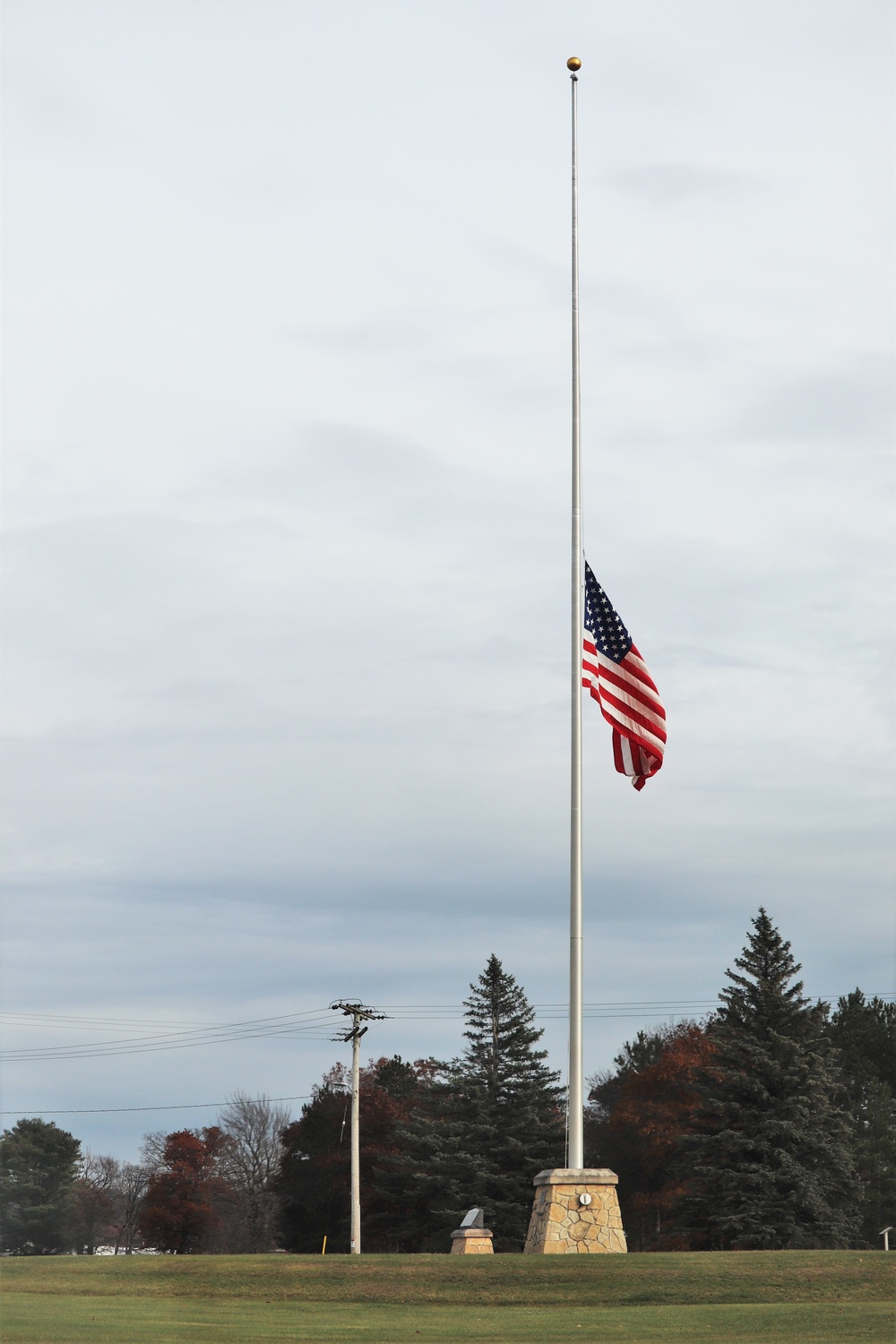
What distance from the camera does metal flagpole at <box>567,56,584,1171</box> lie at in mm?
17891

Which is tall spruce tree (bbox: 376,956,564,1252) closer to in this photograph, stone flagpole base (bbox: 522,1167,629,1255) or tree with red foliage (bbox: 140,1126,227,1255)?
tree with red foliage (bbox: 140,1126,227,1255)

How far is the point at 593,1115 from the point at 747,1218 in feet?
115

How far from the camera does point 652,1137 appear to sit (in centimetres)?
5134

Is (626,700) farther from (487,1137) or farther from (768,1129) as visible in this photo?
(487,1137)

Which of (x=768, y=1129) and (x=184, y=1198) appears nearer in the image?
(x=768, y=1129)

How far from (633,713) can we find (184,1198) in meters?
54.3

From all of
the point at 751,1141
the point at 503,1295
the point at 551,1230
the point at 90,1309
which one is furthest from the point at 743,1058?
the point at 90,1309

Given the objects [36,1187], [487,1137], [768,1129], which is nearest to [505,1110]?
[487,1137]

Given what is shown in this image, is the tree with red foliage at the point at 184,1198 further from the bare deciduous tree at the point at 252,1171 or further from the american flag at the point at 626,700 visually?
the american flag at the point at 626,700

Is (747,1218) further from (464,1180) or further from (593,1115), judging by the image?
(593,1115)

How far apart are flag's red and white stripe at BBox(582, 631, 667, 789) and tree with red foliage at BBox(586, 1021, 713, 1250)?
104 feet

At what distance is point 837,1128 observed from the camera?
1576 inches

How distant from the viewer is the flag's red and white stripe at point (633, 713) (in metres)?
18.6

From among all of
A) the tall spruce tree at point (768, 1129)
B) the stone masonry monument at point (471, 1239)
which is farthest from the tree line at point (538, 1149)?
the stone masonry monument at point (471, 1239)
